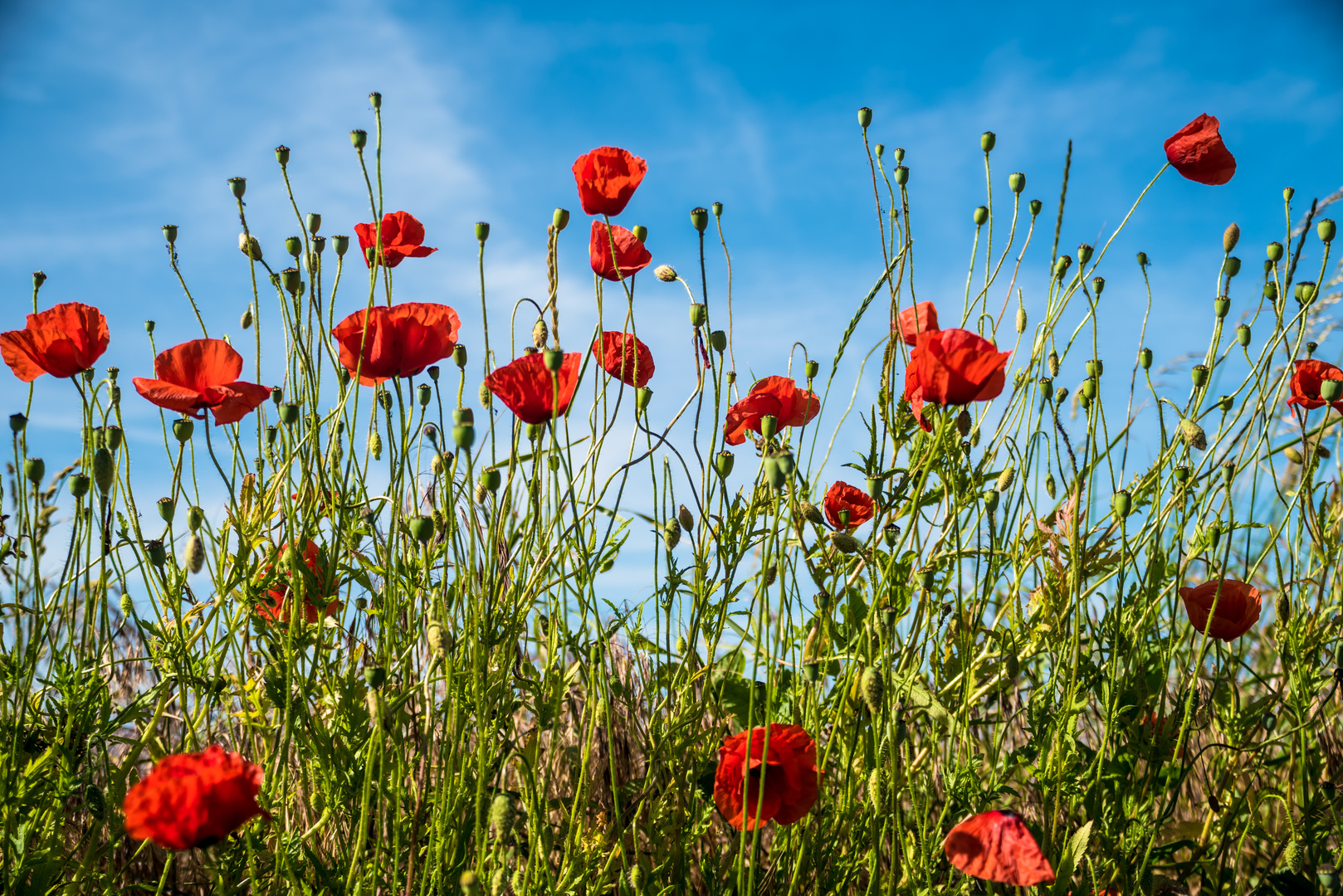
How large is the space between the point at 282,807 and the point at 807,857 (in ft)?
2.41

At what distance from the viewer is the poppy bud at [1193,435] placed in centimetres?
157

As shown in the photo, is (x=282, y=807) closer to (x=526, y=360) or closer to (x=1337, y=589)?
(x=526, y=360)

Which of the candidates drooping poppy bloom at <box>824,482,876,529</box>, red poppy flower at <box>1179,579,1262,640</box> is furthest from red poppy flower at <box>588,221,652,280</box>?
red poppy flower at <box>1179,579,1262,640</box>

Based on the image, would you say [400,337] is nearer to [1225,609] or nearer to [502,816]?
[502,816]

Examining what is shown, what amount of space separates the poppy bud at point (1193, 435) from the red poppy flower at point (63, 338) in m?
1.63

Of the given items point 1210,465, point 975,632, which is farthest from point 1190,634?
point 975,632

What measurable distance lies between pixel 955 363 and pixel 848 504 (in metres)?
0.46

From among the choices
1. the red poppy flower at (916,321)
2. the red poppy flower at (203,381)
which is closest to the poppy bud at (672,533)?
the red poppy flower at (916,321)

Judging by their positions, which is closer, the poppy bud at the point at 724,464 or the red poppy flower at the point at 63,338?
the poppy bud at the point at 724,464

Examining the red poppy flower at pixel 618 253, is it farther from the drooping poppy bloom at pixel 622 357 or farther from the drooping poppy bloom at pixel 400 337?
the drooping poppy bloom at pixel 400 337

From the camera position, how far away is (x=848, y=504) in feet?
5.70

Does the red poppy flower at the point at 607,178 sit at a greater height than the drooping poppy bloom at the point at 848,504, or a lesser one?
greater

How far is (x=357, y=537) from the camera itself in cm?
166

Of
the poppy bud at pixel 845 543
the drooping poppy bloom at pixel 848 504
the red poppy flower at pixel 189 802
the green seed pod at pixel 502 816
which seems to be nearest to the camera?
the red poppy flower at pixel 189 802
